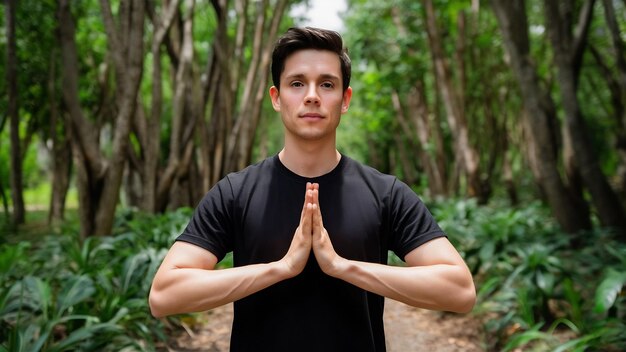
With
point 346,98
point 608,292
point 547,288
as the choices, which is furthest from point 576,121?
point 346,98

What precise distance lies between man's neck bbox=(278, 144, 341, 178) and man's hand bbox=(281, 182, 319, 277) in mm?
228

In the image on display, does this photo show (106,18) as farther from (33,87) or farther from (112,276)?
(33,87)

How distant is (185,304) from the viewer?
1.49m

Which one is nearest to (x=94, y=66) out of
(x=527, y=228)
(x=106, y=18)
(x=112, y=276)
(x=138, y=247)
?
(x=106, y=18)

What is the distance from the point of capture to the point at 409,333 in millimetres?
4719

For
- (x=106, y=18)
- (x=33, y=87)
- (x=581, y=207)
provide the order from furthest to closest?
(x=33, y=87) < (x=581, y=207) < (x=106, y=18)

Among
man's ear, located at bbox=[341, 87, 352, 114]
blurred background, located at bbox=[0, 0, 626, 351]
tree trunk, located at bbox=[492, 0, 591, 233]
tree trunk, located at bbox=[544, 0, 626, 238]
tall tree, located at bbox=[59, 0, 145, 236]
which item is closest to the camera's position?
man's ear, located at bbox=[341, 87, 352, 114]

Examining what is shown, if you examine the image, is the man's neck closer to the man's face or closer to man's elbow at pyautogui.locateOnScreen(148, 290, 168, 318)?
the man's face

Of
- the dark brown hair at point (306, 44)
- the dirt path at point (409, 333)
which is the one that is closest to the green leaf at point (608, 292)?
the dirt path at point (409, 333)

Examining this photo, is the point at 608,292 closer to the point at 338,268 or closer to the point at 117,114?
the point at 338,268

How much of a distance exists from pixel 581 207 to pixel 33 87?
12.6m

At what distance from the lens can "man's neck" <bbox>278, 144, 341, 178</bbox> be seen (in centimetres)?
163

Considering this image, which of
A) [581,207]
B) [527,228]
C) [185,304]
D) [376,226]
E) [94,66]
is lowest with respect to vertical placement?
[527,228]

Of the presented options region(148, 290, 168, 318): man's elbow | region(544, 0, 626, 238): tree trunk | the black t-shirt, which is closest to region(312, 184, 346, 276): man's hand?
the black t-shirt
